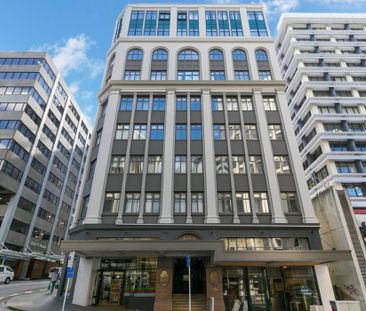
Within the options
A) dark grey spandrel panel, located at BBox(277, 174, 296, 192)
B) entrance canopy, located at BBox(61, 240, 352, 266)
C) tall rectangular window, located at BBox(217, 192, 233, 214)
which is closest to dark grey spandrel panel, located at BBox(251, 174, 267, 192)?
dark grey spandrel panel, located at BBox(277, 174, 296, 192)

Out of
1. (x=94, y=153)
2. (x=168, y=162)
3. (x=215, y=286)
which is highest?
(x=94, y=153)

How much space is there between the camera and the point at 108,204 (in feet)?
71.6

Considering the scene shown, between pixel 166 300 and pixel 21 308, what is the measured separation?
30.7ft

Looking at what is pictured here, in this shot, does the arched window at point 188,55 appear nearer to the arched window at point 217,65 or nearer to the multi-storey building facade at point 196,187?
the multi-storey building facade at point 196,187

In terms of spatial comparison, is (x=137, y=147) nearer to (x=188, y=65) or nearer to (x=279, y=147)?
(x=188, y=65)

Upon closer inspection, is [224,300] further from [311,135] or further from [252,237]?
[311,135]

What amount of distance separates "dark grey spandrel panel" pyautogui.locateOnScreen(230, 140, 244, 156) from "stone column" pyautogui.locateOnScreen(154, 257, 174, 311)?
11.7 m

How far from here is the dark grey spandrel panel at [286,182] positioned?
22219 millimetres

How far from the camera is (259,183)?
22.4 m

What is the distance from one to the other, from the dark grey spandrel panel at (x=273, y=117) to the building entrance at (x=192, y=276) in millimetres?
15626

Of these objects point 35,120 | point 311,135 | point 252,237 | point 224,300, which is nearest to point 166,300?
point 224,300

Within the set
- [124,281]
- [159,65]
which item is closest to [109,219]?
[124,281]

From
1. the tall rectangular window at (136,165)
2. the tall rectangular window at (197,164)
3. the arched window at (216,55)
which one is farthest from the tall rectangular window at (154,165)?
the arched window at (216,55)

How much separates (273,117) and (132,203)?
17072 millimetres
